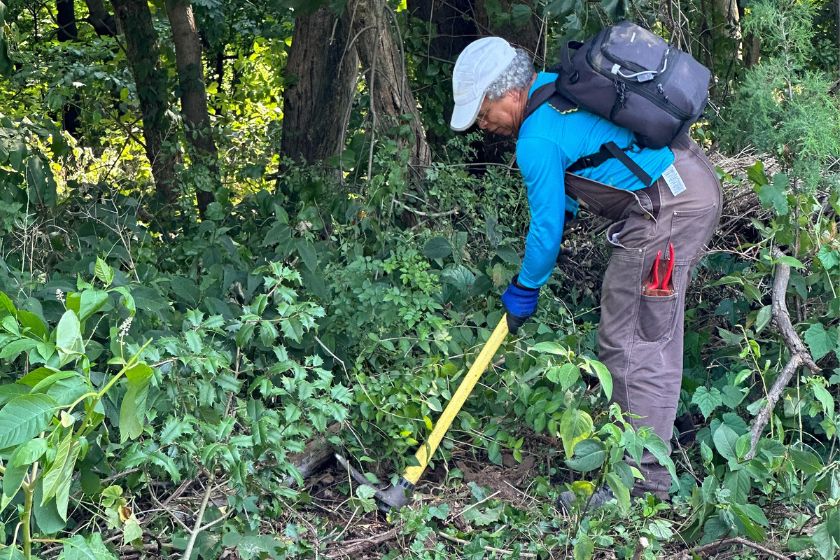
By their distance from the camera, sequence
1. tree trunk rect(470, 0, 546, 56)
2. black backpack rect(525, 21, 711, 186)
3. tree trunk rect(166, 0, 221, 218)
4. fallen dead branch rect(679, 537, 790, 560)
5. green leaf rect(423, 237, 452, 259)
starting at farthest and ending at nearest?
1. tree trunk rect(166, 0, 221, 218)
2. tree trunk rect(470, 0, 546, 56)
3. green leaf rect(423, 237, 452, 259)
4. black backpack rect(525, 21, 711, 186)
5. fallen dead branch rect(679, 537, 790, 560)

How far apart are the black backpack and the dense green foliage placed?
0.27 metres

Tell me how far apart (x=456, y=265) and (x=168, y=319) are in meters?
1.36

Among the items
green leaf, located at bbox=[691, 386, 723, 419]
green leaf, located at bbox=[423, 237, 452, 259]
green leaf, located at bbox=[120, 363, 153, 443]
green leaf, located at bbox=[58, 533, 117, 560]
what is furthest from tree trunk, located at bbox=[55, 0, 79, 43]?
green leaf, located at bbox=[58, 533, 117, 560]

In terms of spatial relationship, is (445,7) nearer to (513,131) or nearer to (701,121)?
(701,121)

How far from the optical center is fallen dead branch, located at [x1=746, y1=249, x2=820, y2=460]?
12.7 ft

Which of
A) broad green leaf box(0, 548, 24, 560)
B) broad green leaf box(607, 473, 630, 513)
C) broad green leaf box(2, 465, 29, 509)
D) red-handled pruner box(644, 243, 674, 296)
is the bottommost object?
broad green leaf box(607, 473, 630, 513)

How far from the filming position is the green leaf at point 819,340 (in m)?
4.02

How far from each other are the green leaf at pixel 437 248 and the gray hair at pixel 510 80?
37.2 inches

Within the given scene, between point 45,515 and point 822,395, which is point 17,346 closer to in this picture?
point 45,515

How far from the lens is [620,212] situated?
13.1 feet

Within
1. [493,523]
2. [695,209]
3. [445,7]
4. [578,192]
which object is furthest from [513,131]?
[445,7]

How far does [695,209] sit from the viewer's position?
12.7 feet

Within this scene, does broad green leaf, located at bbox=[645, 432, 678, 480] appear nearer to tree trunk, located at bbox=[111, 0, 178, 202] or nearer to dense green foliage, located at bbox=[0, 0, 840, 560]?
dense green foliage, located at bbox=[0, 0, 840, 560]

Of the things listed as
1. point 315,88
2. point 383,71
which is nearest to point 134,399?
point 383,71
